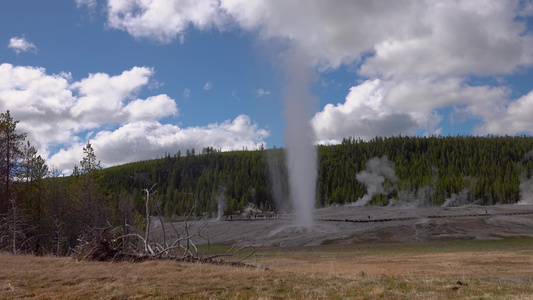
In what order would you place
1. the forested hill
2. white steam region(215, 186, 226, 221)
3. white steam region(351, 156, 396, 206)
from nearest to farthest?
white steam region(215, 186, 226, 221)
the forested hill
white steam region(351, 156, 396, 206)

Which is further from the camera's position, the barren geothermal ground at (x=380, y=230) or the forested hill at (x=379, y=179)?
the forested hill at (x=379, y=179)

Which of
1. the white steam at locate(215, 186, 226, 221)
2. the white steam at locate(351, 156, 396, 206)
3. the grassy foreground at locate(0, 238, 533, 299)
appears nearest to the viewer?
the grassy foreground at locate(0, 238, 533, 299)

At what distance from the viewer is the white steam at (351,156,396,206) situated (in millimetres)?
163375

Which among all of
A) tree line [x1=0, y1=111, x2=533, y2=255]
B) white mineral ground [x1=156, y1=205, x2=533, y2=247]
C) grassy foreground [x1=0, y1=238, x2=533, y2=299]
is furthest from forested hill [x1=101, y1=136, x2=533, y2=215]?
grassy foreground [x1=0, y1=238, x2=533, y2=299]

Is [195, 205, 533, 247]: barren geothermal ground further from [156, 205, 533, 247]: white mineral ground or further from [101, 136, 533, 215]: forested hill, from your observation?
[101, 136, 533, 215]: forested hill

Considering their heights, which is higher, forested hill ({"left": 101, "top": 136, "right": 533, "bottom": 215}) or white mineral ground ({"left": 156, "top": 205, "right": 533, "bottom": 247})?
forested hill ({"left": 101, "top": 136, "right": 533, "bottom": 215})

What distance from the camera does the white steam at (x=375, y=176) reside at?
163 m

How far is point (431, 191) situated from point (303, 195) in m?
78.7

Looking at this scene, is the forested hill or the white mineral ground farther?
the forested hill

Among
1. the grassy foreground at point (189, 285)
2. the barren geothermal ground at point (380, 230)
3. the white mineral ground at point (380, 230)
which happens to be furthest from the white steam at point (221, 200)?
the grassy foreground at point (189, 285)

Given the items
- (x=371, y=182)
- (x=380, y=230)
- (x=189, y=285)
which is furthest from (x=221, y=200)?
(x=189, y=285)

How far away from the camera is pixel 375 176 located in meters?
177

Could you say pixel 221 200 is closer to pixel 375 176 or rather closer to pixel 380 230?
pixel 375 176

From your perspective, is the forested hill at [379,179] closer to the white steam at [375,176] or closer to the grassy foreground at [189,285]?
the white steam at [375,176]
